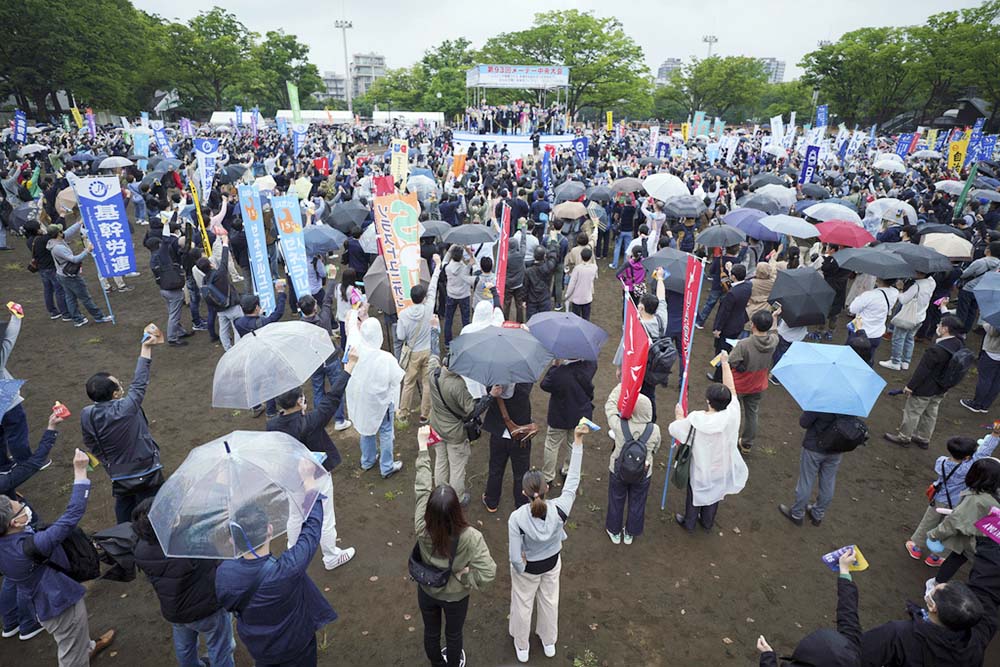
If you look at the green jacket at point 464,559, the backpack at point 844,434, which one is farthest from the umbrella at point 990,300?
the green jacket at point 464,559

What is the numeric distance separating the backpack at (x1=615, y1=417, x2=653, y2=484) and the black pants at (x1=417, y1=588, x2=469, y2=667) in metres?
1.71

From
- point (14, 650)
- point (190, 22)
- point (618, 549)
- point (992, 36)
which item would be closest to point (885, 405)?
point (618, 549)

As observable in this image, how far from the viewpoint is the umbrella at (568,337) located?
4.62 meters

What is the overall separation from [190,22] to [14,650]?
6589 centimetres

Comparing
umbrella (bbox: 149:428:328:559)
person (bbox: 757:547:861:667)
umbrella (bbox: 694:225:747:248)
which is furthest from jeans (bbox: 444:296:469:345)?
person (bbox: 757:547:861:667)

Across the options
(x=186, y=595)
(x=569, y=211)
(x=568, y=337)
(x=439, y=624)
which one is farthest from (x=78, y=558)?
(x=569, y=211)

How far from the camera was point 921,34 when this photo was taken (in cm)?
4084

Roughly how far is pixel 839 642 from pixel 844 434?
8.22 ft

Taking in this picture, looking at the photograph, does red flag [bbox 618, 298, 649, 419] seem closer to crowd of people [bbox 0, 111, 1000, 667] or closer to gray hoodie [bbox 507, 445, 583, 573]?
crowd of people [bbox 0, 111, 1000, 667]

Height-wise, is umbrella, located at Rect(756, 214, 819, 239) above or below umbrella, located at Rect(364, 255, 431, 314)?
above

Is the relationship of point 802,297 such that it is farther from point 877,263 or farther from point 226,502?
point 226,502

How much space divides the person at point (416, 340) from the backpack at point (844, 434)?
376cm

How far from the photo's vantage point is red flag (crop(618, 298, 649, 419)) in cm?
415

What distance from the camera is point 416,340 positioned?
607cm
